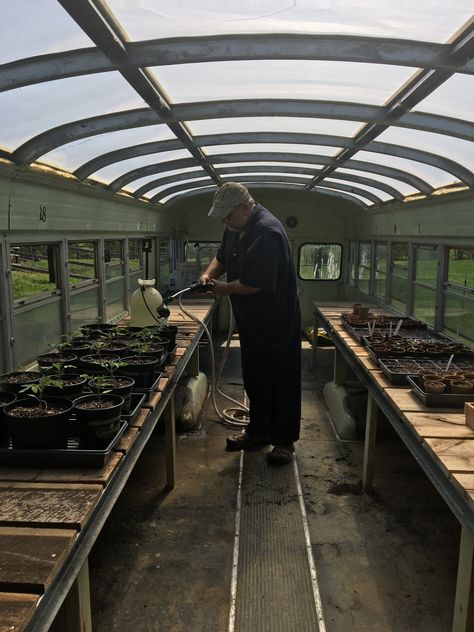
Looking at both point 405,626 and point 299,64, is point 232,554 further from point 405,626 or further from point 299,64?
point 299,64

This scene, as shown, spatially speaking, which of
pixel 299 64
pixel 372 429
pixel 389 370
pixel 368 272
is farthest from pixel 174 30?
pixel 368 272

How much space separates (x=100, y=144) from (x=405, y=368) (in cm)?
307

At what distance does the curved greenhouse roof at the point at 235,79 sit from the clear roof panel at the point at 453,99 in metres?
0.01

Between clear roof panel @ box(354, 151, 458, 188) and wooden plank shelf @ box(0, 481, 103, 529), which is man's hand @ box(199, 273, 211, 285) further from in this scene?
clear roof panel @ box(354, 151, 458, 188)

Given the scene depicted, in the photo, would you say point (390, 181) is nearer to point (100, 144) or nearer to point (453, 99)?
point (453, 99)

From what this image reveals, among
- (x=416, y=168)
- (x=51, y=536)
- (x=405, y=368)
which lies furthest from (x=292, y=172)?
(x=51, y=536)

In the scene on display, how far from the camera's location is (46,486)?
179 centimetres

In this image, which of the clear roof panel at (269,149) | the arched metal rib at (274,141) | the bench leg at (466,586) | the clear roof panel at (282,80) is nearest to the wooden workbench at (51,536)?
the bench leg at (466,586)

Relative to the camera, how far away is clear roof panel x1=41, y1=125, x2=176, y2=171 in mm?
4031

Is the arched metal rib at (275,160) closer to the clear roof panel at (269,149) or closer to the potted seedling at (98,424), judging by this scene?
the clear roof panel at (269,149)

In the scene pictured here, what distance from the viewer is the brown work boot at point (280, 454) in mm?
4039

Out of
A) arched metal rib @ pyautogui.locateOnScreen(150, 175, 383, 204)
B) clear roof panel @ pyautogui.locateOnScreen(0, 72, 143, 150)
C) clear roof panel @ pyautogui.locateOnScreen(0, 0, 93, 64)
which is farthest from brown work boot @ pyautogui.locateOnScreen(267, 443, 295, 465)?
arched metal rib @ pyautogui.locateOnScreen(150, 175, 383, 204)

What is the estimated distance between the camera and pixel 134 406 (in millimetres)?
2555

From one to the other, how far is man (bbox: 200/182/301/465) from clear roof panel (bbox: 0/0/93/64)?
1424mm
